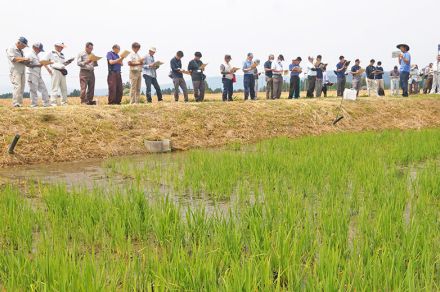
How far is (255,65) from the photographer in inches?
492

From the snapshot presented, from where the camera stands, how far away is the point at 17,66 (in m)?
8.41

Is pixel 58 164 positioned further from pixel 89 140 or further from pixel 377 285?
pixel 377 285

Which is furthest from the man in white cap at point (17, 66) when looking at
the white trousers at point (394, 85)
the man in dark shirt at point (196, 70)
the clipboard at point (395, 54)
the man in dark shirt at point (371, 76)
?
the white trousers at point (394, 85)

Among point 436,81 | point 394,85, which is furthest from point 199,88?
point 394,85

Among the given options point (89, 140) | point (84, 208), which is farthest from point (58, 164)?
point (84, 208)

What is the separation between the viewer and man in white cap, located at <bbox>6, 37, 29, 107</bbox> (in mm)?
8234

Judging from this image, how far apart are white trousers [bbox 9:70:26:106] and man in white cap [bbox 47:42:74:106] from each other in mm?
770

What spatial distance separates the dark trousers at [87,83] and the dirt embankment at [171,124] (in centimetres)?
136

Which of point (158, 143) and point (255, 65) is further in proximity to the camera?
point (255, 65)

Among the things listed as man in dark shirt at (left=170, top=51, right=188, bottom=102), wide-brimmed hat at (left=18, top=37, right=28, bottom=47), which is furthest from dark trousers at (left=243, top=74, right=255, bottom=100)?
wide-brimmed hat at (left=18, top=37, right=28, bottom=47)

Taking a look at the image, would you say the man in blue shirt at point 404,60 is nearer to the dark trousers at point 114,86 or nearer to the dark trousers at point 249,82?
the dark trousers at point 249,82

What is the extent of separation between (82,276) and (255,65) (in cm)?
1120

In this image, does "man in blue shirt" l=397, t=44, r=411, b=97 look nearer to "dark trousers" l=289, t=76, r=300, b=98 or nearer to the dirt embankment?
the dirt embankment

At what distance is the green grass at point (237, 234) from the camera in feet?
6.49
